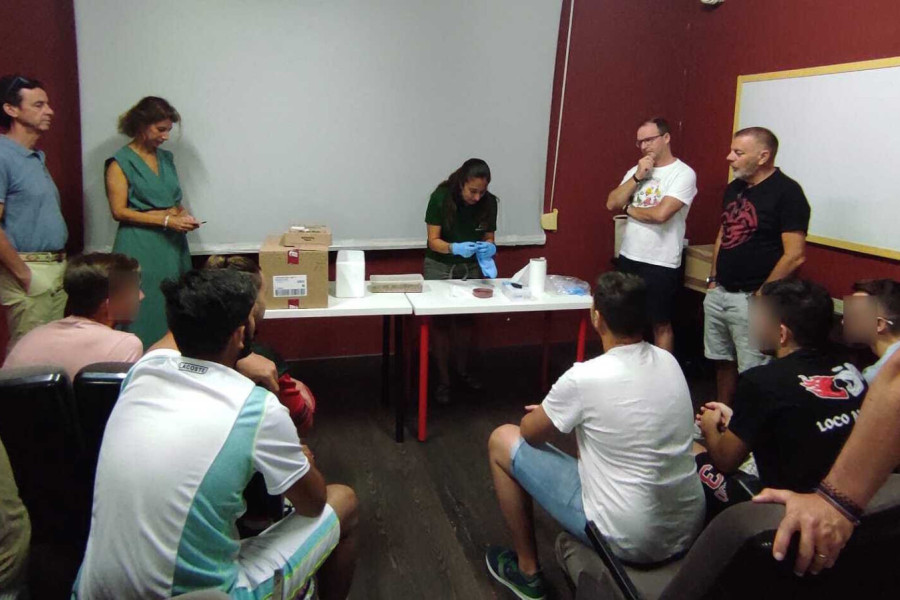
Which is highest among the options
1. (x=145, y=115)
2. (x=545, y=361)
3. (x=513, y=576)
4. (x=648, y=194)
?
(x=145, y=115)

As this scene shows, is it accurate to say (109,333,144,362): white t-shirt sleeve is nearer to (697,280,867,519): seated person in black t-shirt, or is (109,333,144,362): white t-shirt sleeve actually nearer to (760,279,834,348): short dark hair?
(697,280,867,519): seated person in black t-shirt

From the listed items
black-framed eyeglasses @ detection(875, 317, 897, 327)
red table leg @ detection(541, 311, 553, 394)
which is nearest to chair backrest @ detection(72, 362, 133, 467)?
black-framed eyeglasses @ detection(875, 317, 897, 327)

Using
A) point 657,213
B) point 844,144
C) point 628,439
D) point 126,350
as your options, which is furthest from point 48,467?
point 844,144

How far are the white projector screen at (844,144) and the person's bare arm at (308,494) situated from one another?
2727mm

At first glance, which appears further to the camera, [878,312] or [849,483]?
[878,312]

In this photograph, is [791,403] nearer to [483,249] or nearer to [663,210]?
[663,210]

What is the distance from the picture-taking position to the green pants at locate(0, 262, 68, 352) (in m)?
2.46

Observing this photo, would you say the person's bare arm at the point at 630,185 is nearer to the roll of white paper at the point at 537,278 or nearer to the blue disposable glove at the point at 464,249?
the roll of white paper at the point at 537,278

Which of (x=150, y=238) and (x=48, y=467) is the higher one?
(x=150, y=238)

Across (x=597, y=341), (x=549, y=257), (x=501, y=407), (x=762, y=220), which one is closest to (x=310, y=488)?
(x=501, y=407)

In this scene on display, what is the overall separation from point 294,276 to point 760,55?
114 inches

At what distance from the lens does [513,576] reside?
6.26ft

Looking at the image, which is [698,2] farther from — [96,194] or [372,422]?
[96,194]

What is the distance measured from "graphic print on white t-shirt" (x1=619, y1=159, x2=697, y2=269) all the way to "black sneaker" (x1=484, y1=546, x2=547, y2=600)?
180 cm
